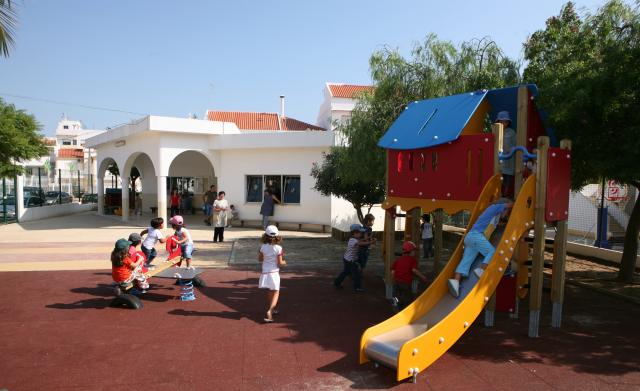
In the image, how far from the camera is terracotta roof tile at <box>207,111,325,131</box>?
128 ft

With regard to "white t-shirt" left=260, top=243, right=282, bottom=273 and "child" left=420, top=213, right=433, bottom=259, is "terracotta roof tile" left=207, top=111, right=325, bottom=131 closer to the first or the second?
"child" left=420, top=213, right=433, bottom=259

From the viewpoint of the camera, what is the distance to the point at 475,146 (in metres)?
6.77

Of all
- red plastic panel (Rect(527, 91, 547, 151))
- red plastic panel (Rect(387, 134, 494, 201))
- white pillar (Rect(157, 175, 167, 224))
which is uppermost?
red plastic panel (Rect(527, 91, 547, 151))

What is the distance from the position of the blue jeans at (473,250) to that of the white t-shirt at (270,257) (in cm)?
253

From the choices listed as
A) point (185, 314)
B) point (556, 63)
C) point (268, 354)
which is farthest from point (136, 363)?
point (556, 63)

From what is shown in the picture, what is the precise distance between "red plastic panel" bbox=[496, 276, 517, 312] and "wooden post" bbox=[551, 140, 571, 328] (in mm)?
548

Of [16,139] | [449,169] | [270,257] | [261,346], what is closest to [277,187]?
[16,139]

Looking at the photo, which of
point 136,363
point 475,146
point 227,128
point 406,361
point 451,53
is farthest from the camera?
point 227,128

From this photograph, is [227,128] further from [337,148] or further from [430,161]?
[430,161]

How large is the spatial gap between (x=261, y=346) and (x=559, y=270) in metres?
A: 4.31

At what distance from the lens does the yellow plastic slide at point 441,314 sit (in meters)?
4.76

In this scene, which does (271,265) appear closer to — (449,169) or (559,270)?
(449,169)

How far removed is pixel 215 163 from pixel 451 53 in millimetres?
12065

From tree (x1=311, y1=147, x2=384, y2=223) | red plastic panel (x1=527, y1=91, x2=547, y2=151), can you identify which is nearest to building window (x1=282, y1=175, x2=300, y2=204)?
tree (x1=311, y1=147, x2=384, y2=223)
